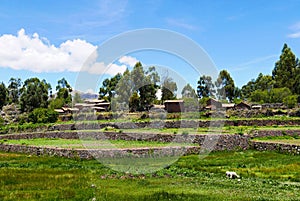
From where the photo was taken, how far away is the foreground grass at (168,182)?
1694cm

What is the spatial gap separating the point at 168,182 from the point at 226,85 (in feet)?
340

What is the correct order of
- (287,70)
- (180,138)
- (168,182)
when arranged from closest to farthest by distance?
(168,182) < (180,138) < (287,70)

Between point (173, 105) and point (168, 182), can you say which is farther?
point (173, 105)

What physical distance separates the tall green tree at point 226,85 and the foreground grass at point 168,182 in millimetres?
88660

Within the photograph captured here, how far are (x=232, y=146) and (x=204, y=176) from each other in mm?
15186

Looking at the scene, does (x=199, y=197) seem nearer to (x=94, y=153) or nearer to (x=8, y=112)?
(x=94, y=153)

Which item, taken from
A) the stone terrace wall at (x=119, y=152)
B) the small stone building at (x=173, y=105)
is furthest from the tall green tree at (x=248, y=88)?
the stone terrace wall at (x=119, y=152)

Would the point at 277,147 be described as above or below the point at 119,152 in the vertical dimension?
above

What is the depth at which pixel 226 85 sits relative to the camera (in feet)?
398

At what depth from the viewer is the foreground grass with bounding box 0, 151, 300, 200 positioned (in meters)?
16.9

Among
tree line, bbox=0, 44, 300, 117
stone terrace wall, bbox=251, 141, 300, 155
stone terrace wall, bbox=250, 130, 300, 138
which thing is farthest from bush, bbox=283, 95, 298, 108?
stone terrace wall, bbox=251, 141, 300, 155

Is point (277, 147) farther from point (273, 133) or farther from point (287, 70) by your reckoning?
point (287, 70)

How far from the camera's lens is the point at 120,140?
49.3 metres

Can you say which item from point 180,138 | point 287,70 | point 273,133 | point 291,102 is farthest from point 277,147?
point 287,70
